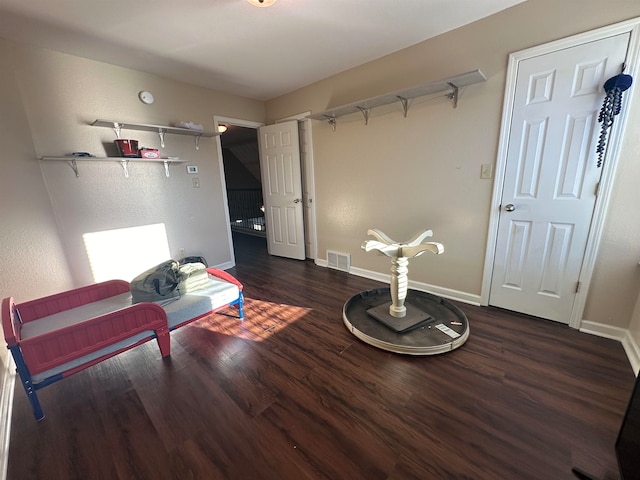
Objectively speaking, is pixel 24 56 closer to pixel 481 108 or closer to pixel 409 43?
pixel 409 43

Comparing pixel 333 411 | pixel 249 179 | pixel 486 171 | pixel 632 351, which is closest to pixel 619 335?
pixel 632 351

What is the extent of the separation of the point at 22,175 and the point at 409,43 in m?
3.61

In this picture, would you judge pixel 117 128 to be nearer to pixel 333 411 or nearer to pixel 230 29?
pixel 230 29

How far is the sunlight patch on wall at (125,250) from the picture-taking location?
2.69 metres

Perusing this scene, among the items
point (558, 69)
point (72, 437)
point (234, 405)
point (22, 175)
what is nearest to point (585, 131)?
point (558, 69)

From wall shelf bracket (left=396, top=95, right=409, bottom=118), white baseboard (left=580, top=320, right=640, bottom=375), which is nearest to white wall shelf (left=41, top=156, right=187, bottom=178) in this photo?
wall shelf bracket (left=396, top=95, right=409, bottom=118)

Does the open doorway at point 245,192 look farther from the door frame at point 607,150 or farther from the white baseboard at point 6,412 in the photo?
the door frame at point 607,150

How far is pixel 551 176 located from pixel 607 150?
0.31 m

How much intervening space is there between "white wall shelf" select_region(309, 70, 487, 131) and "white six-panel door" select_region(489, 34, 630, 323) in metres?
0.37

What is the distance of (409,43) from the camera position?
243 cm

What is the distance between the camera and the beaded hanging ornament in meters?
1.61

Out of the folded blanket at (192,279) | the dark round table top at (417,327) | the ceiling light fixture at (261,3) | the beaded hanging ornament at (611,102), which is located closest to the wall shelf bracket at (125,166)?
the folded blanket at (192,279)

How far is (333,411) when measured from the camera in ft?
4.57

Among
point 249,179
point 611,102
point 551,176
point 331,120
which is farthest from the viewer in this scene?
point 249,179
